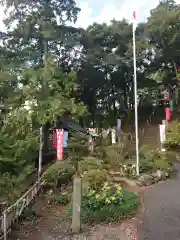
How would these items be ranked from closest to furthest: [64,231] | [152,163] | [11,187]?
1. [64,231]
2. [11,187]
3. [152,163]

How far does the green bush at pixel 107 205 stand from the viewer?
1018cm

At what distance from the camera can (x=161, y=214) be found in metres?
10.3

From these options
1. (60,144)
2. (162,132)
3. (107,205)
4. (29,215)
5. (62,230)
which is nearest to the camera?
(62,230)

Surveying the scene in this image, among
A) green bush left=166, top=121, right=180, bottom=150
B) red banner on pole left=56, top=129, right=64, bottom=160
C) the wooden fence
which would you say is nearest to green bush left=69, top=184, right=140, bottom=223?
the wooden fence

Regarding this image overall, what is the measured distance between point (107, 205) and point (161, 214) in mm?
1726

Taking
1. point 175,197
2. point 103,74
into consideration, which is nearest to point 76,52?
point 103,74

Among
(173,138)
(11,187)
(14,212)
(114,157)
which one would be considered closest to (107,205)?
(14,212)

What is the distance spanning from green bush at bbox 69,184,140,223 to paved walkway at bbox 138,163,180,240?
0.53 metres

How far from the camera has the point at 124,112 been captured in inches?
1361

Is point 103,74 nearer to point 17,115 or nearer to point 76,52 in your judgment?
point 76,52

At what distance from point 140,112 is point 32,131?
A: 782 inches

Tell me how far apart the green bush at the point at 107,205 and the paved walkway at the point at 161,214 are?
528mm

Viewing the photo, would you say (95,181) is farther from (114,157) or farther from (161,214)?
(114,157)

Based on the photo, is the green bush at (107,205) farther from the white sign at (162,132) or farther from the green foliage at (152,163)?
the white sign at (162,132)
